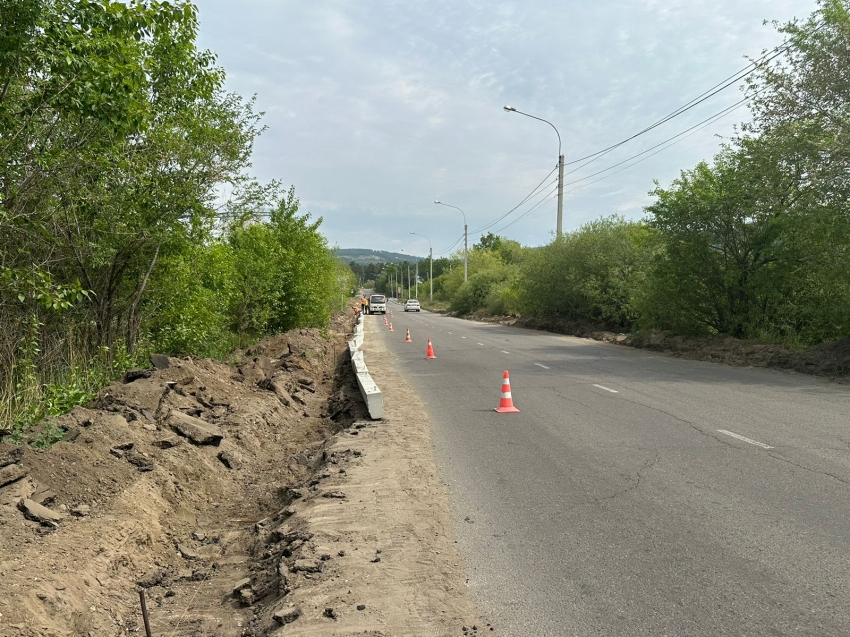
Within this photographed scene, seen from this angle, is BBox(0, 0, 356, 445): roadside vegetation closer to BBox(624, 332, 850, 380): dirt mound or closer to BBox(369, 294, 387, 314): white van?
BBox(624, 332, 850, 380): dirt mound

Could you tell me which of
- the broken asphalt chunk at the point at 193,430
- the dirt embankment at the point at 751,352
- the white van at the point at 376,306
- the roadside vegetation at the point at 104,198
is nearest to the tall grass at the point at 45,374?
the roadside vegetation at the point at 104,198

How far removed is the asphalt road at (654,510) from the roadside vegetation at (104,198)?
4.47 meters

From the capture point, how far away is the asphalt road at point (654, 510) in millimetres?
3779

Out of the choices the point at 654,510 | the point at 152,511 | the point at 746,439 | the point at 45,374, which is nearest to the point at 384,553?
the point at 152,511

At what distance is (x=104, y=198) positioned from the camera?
864cm

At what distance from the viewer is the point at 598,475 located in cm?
666

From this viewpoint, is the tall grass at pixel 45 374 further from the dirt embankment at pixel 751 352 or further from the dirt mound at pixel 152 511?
the dirt embankment at pixel 751 352

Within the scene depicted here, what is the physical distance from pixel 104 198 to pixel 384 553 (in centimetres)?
649

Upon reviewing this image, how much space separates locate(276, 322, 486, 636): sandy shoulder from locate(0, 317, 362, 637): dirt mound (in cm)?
32

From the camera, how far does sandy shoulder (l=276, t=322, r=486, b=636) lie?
3645 millimetres

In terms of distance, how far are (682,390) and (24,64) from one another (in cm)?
1147

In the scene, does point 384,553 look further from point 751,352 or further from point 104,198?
point 751,352

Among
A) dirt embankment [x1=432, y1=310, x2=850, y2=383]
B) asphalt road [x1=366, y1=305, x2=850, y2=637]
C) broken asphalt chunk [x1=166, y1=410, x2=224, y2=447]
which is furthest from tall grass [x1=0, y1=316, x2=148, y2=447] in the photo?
dirt embankment [x1=432, y1=310, x2=850, y2=383]

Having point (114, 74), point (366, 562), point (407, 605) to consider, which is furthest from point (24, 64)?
point (407, 605)
